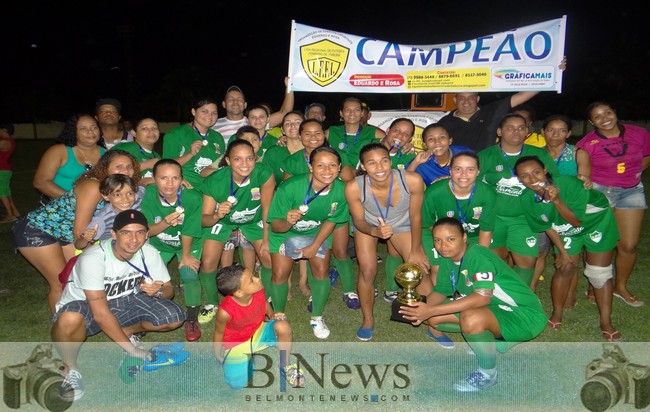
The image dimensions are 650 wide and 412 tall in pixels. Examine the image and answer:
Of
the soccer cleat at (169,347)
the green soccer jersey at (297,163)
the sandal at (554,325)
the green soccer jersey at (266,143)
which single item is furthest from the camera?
the green soccer jersey at (266,143)

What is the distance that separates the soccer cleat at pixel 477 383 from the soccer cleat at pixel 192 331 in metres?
2.30

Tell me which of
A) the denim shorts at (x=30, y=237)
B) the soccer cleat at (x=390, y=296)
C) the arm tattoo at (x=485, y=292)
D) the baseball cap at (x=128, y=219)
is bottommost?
the soccer cleat at (x=390, y=296)

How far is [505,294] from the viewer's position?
374 cm

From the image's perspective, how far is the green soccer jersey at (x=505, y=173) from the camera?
4668 millimetres

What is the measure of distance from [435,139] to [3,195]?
28.8 ft

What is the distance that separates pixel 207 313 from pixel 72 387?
5.64 ft

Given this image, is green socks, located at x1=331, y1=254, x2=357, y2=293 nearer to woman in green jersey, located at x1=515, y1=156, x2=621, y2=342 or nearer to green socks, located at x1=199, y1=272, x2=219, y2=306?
green socks, located at x1=199, y1=272, x2=219, y2=306

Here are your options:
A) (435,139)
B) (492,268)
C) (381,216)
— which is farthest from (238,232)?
(492,268)

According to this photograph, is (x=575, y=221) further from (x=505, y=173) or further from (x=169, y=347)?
(x=169, y=347)

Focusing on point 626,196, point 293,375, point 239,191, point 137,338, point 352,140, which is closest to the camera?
point 293,375

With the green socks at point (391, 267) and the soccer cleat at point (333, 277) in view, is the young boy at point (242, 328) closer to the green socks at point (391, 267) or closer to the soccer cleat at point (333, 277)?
the green socks at point (391, 267)

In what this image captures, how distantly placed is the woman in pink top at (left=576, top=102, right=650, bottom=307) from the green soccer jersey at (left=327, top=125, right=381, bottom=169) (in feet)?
7.57

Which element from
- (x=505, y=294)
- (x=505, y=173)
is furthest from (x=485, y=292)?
(x=505, y=173)

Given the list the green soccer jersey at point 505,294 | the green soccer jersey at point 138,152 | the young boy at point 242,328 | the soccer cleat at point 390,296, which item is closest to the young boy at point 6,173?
the green soccer jersey at point 138,152
